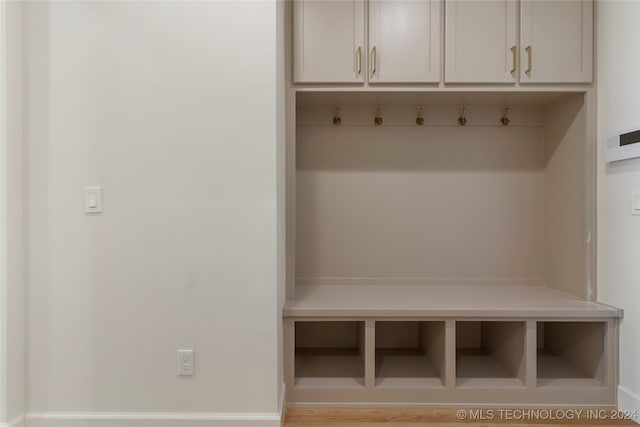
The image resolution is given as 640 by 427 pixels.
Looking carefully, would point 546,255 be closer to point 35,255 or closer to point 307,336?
point 307,336

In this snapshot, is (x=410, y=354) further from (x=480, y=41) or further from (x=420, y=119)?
(x=480, y=41)

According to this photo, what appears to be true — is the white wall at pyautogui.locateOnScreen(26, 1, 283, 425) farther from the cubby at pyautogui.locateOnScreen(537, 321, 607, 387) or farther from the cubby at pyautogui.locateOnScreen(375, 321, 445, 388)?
the cubby at pyautogui.locateOnScreen(537, 321, 607, 387)

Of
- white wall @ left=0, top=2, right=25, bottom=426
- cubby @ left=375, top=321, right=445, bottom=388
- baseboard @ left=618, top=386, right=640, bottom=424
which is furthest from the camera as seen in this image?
cubby @ left=375, top=321, right=445, bottom=388

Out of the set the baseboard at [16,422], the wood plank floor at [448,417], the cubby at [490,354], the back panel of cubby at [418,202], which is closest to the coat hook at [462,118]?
the back panel of cubby at [418,202]

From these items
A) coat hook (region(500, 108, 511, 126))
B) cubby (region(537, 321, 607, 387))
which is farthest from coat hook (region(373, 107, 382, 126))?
cubby (region(537, 321, 607, 387))

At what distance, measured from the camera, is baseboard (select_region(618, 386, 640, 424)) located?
2.09m

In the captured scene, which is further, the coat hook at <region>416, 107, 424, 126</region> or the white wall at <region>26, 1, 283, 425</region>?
the coat hook at <region>416, 107, 424, 126</region>

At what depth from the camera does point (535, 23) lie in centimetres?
238

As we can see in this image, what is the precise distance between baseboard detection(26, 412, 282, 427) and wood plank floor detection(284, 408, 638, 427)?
200mm

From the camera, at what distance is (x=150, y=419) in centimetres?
198

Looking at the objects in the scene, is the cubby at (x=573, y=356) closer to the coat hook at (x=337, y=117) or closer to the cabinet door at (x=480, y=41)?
the cabinet door at (x=480, y=41)

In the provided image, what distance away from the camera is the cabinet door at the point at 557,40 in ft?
7.79

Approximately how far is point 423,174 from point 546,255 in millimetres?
981

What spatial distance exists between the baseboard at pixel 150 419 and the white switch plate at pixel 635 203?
1.97 m
